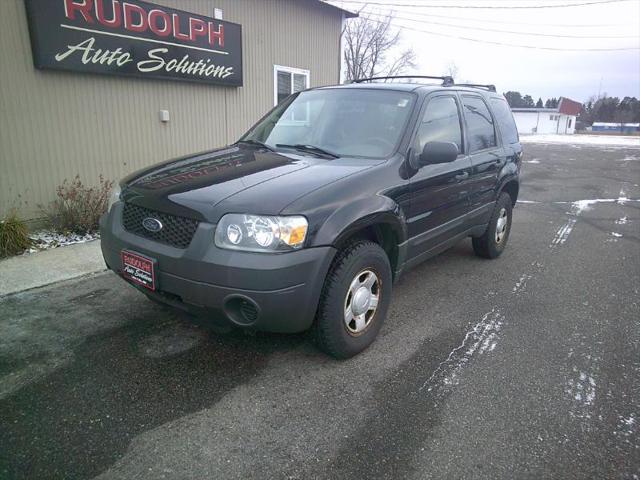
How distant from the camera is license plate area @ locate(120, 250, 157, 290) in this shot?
276 centimetres

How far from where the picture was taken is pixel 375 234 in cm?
335

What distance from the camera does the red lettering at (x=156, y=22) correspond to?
661 centimetres

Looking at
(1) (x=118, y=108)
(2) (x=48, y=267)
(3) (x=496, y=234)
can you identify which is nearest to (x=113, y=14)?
(1) (x=118, y=108)

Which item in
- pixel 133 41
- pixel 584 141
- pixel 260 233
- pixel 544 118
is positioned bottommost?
pixel 584 141

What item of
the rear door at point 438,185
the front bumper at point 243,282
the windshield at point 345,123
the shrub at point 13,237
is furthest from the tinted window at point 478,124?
the shrub at point 13,237

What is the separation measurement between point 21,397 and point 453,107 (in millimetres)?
4002

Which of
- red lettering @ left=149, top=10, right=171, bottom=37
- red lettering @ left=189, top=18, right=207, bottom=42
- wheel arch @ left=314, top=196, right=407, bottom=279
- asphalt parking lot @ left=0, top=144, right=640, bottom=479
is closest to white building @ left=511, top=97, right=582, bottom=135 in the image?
red lettering @ left=189, top=18, right=207, bottom=42

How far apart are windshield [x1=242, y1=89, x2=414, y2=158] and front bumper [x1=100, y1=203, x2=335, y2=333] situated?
1190 mm

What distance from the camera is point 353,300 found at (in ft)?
9.95

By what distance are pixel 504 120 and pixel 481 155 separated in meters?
1.11

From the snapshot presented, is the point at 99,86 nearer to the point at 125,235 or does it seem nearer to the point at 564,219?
the point at 125,235

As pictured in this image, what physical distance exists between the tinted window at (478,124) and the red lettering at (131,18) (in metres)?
4.75

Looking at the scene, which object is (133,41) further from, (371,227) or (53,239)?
(371,227)

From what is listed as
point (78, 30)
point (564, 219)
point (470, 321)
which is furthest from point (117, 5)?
point (564, 219)
